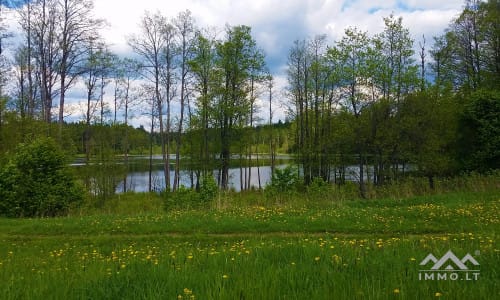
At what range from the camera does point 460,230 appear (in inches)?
358

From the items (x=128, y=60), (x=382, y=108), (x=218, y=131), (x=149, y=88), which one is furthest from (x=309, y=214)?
(x=128, y=60)

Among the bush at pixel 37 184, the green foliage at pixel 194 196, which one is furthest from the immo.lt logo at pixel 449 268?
the bush at pixel 37 184

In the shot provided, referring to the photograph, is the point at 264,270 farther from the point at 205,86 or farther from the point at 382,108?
the point at 205,86

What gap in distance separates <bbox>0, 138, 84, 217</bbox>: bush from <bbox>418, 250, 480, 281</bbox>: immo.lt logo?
16371 mm

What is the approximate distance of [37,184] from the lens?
1545 cm

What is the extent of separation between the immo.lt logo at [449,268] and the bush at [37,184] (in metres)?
16.4

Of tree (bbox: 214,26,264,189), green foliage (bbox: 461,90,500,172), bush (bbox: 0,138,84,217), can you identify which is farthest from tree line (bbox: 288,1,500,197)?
bush (bbox: 0,138,84,217)

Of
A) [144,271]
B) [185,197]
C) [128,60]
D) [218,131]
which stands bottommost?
[185,197]

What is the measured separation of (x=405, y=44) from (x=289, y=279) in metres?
28.3

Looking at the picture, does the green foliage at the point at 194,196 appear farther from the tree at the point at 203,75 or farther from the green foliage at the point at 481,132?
the green foliage at the point at 481,132

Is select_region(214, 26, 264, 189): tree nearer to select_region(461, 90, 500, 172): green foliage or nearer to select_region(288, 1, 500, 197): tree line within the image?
select_region(288, 1, 500, 197): tree line

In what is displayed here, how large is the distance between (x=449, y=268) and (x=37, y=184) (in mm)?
17061

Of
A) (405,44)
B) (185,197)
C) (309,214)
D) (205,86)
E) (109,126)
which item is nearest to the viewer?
(309,214)

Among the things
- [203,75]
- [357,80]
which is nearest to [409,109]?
[357,80]
